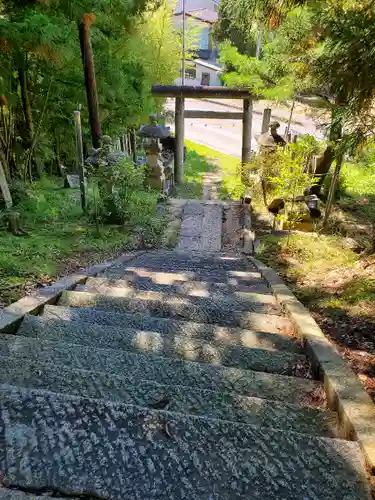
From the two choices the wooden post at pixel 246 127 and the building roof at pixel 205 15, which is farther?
the building roof at pixel 205 15

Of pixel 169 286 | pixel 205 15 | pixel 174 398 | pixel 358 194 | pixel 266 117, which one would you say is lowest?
pixel 358 194

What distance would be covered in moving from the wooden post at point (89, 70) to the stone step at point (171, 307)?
13.2ft

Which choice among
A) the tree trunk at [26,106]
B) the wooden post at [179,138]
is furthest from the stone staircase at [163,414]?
the wooden post at [179,138]

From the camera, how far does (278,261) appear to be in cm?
604

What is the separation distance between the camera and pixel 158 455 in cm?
135

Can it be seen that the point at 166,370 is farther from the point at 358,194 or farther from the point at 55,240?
the point at 358,194

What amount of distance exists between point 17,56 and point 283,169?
4.88 metres

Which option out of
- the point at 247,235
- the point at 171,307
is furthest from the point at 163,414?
the point at 247,235

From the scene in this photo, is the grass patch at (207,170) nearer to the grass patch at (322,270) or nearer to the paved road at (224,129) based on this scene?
the paved road at (224,129)

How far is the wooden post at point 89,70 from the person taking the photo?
5.97 meters

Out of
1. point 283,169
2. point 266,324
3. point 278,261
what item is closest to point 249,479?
point 266,324

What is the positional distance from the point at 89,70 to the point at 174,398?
5.78 meters

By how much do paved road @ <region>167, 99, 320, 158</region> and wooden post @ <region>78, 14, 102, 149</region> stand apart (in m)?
13.8

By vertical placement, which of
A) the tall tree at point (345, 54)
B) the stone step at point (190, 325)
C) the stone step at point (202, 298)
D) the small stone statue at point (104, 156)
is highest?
the tall tree at point (345, 54)
